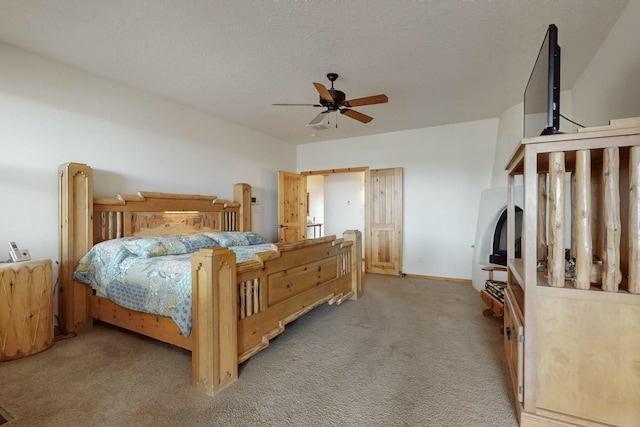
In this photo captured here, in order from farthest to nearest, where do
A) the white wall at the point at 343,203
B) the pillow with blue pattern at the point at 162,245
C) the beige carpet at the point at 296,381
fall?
the white wall at the point at 343,203, the pillow with blue pattern at the point at 162,245, the beige carpet at the point at 296,381

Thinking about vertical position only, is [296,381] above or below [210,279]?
below

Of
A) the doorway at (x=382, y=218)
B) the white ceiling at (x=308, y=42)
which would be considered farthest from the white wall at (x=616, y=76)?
the doorway at (x=382, y=218)

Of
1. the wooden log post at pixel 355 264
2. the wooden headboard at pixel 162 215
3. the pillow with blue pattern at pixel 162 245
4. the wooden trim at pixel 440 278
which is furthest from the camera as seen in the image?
the wooden trim at pixel 440 278

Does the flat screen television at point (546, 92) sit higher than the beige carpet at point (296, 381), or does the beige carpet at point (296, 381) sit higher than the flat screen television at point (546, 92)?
the flat screen television at point (546, 92)

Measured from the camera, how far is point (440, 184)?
5.08 m

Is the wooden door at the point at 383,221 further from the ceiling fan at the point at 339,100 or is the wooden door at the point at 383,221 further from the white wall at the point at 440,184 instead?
the ceiling fan at the point at 339,100

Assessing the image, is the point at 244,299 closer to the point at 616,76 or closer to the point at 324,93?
the point at 324,93

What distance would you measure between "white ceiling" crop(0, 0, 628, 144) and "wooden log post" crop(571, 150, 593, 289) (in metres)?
1.42

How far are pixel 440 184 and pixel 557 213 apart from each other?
378 centimetres

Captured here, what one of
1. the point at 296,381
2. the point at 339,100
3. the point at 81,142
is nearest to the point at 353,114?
the point at 339,100

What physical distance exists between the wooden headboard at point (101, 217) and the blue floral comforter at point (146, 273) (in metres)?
0.16

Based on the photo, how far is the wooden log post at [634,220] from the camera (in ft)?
4.33

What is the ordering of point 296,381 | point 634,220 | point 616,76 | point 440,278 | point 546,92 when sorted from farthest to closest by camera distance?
point 440,278, point 616,76, point 296,381, point 546,92, point 634,220

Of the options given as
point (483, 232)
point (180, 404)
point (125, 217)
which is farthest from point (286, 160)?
point (180, 404)
